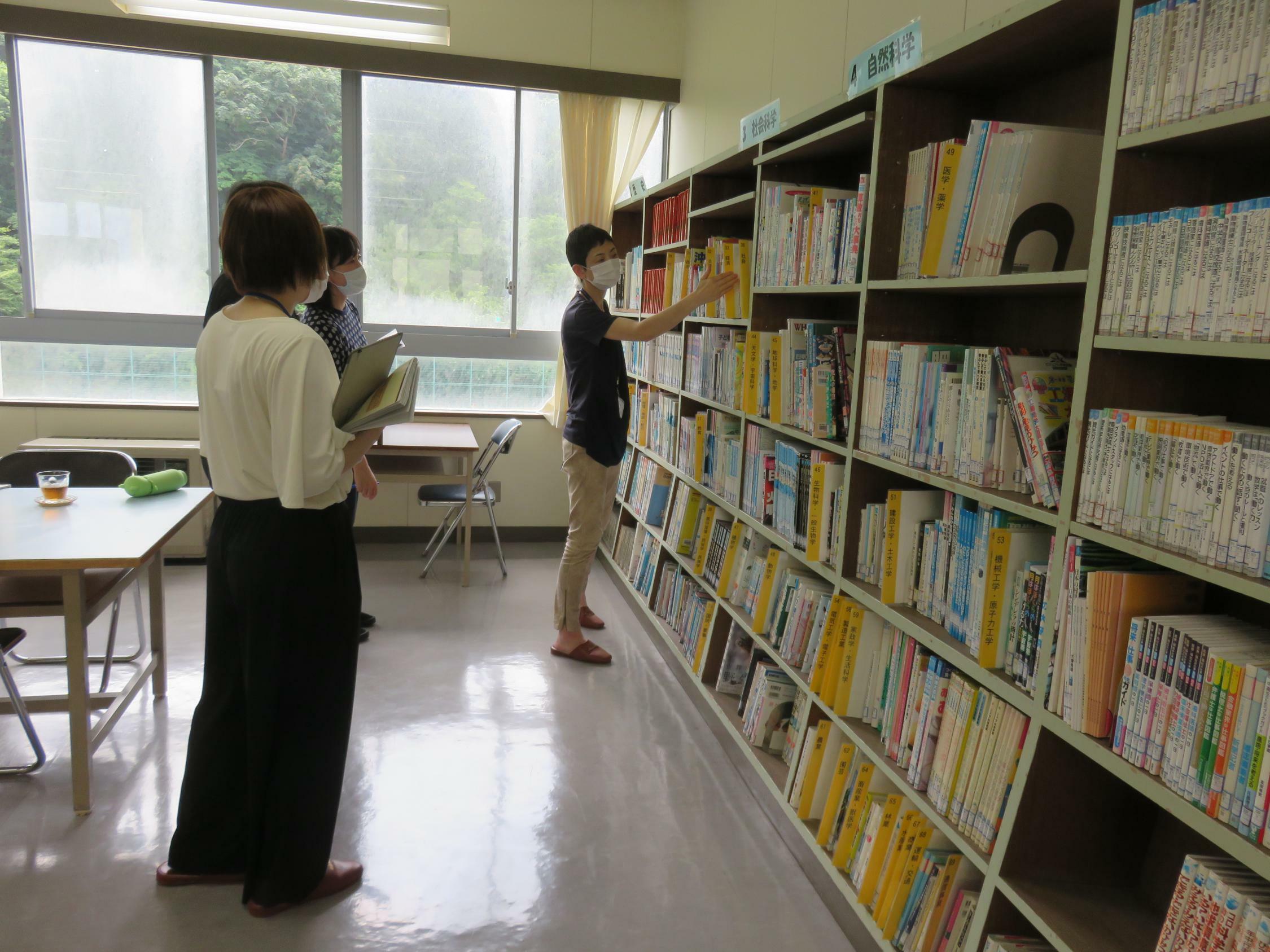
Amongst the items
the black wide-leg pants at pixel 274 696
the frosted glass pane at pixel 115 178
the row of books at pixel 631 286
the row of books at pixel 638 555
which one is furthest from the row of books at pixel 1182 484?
the frosted glass pane at pixel 115 178

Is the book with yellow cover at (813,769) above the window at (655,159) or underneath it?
underneath

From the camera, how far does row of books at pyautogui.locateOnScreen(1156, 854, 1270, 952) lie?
1114mm

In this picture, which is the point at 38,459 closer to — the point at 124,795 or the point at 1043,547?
the point at 124,795

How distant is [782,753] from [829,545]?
0.77 meters

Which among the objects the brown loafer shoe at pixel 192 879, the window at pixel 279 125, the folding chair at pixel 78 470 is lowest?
Result: the brown loafer shoe at pixel 192 879

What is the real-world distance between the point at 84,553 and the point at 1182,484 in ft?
8.27

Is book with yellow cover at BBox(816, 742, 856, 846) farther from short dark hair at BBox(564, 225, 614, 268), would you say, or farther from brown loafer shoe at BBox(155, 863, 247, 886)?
short dark hair at BBox(564, 225, 614, 268)

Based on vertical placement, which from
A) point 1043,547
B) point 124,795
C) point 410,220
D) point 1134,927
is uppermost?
point 410,220

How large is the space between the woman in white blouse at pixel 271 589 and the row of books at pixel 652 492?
7.23ft

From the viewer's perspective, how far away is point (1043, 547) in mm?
1658

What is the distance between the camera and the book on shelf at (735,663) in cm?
312

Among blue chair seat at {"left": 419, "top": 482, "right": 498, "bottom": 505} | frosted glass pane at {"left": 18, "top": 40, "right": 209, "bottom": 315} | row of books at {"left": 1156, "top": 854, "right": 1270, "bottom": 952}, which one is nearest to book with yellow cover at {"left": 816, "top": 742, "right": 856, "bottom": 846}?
row of books at {"left": 1156, "top": 854, "right": 1270, "bottom": 952}

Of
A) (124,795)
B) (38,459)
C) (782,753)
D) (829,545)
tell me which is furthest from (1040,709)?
(38,459)

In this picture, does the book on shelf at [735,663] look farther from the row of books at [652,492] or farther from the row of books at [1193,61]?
the row of books at [1193,61]
